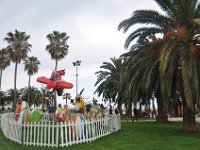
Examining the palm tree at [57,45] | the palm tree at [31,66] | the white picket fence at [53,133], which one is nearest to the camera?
the white picket fence at [53,133]

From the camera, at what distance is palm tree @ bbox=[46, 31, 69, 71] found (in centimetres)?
5550

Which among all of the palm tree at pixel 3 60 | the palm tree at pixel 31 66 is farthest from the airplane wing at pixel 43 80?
the palm tree at pixel 31 66

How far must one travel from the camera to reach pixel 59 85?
16969mm

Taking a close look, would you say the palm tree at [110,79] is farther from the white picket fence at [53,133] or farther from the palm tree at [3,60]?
the white picket fence at [53,133]

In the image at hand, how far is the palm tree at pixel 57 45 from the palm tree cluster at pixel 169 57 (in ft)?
119

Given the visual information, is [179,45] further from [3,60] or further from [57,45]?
[3,60]

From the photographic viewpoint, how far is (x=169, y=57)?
1628 centimetres

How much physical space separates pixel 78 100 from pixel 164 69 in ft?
24.8

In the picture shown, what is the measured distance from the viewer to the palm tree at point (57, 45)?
55500 millimetres

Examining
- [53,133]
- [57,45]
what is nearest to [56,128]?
[53,133]

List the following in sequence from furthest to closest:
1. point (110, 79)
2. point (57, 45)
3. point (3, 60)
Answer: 1. point (3, 60)
2. point (57, 45)
3. point (110, 79)

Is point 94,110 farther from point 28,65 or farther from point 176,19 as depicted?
point 28,65

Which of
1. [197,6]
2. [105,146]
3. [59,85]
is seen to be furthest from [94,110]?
[197,6]

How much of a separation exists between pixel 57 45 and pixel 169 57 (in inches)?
1641
